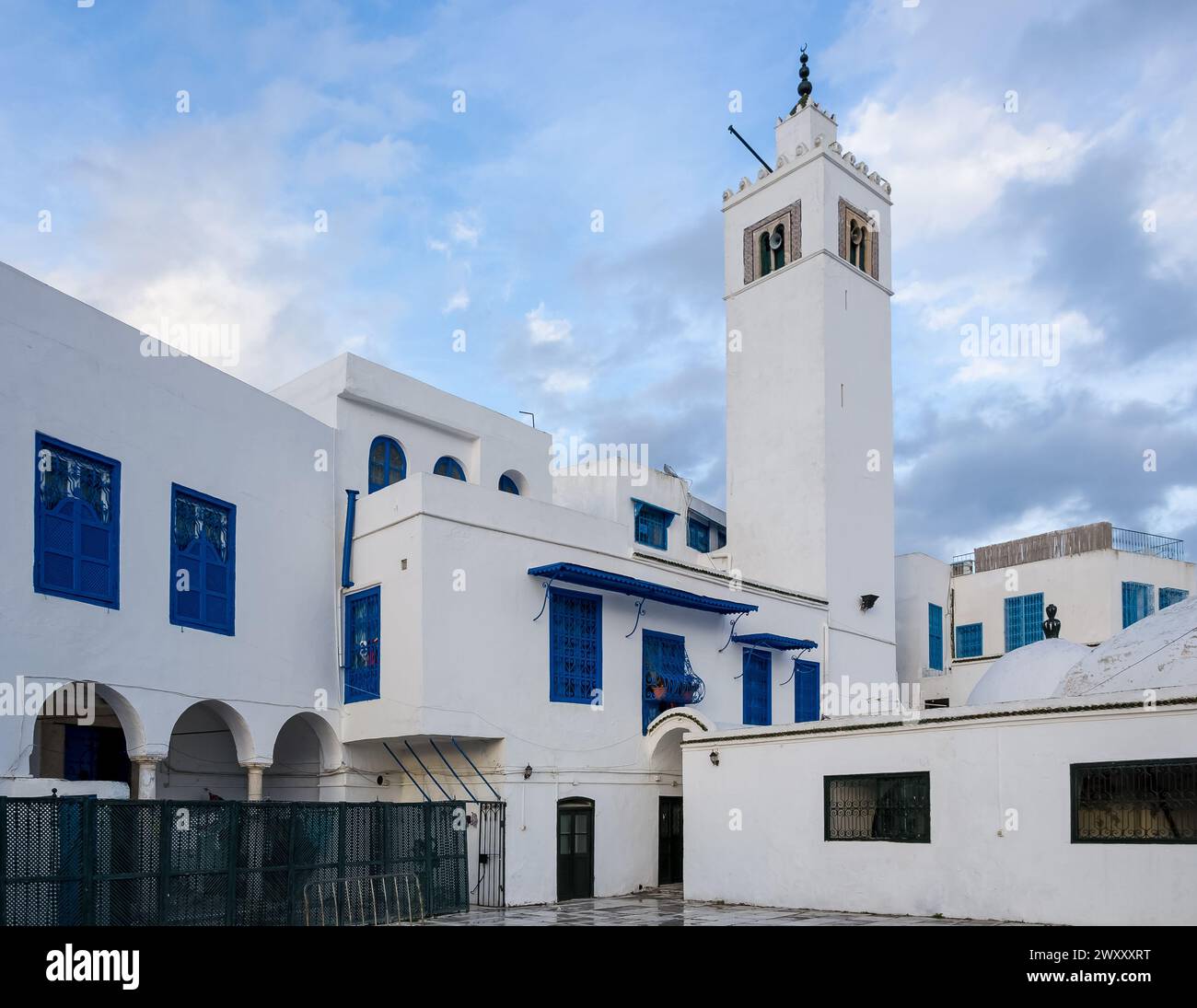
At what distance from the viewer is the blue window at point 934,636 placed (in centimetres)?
2753

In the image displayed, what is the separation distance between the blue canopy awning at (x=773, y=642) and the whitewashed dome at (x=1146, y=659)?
7.10 m

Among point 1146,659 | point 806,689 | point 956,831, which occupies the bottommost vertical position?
point 956,831

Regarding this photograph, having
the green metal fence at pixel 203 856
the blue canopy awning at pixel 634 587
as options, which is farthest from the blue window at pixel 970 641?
the green metal fence at pixel 203 856

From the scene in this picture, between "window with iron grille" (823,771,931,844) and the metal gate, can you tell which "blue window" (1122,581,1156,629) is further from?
the metal gate

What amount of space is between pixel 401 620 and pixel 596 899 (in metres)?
5.08

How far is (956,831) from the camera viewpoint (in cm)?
1342

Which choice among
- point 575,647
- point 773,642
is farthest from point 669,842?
point 773,642

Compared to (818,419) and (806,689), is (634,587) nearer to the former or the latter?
(806,689)

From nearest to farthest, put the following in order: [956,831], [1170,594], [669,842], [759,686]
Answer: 1. [956,831]
2. [669,842]
3. [759,686]
4. [1170,594]

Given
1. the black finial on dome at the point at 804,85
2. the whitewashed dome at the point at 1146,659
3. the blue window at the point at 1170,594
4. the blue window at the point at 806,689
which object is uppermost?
the black finial on dome at the point at 804,85

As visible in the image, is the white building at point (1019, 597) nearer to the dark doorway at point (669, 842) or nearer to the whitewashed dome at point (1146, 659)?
the dark doorway at point (669, 842)

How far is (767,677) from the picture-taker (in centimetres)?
2112

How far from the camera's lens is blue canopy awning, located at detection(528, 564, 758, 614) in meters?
16.6

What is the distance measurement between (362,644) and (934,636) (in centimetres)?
1630
